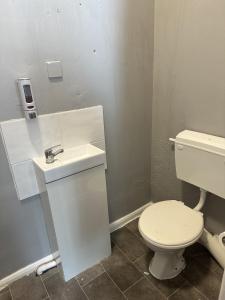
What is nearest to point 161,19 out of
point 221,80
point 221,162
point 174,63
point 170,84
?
point 174,63

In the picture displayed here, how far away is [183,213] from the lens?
1376 millimetres

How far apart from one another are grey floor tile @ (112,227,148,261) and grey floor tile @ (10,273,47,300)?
0.61 meters

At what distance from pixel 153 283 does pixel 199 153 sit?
0.87 m

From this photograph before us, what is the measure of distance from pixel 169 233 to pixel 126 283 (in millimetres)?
488

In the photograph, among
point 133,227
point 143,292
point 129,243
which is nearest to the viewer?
point 143,292

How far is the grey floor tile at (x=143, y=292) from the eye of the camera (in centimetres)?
133

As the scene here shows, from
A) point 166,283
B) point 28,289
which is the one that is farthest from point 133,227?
point 28,289

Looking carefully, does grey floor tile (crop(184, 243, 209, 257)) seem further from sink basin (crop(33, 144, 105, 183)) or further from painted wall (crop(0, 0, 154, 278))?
sink basin (crop(33, 144, 105, 183))

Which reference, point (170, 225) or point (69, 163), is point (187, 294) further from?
point (69, 163)

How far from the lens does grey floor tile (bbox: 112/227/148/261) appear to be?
64.1 inches

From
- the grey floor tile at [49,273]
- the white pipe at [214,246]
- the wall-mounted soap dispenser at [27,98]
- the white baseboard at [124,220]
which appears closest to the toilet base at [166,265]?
the white pipe at [214,246]

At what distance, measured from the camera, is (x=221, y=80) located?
1.23 m

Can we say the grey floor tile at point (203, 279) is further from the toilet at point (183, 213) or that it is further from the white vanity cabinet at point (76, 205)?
the white vanity cabinet at point (76, 205)

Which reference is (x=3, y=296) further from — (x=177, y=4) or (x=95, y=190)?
(x=177, y=4)
